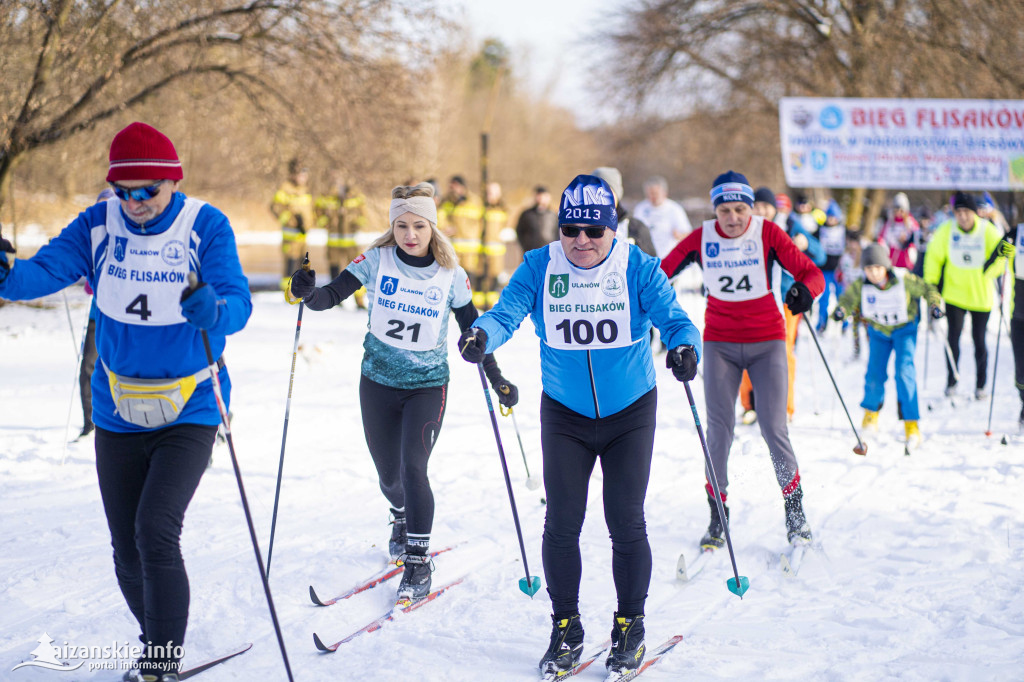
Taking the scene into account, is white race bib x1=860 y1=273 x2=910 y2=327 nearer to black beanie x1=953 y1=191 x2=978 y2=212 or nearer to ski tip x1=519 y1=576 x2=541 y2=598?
black beanie x1=953 y1=191 x2=978 y2=212

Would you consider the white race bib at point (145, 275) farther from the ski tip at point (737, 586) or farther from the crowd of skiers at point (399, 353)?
the ski tip at point (737, 586)

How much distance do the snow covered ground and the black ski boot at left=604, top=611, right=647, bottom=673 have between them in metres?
0.08

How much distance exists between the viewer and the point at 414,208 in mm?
4258

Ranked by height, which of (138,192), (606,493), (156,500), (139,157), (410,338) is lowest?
Result: (606,493)

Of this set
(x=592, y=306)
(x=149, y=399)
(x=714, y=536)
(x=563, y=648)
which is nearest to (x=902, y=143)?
(x=714, y=536)

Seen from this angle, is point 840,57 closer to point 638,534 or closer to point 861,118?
point 861,118

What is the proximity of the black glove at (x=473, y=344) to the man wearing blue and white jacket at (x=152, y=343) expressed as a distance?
2.50 ft

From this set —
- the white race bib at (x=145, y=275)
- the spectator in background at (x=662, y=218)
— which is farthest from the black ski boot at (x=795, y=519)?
the spectator in background at (x=662, y=218)

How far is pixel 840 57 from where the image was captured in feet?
66.6

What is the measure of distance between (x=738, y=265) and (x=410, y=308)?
1.88 meters

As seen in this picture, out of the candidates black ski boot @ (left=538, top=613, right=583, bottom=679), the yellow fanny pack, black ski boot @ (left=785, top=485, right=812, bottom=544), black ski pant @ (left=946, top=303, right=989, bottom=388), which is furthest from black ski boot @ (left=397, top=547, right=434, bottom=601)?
black ski pant @ (left=946, top=303, right=989, bottom=388)

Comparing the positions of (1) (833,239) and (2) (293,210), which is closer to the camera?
A: (1) (833,239)

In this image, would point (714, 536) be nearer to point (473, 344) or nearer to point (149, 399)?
point (473, 344)

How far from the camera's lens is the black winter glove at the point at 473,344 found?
10.8ft
